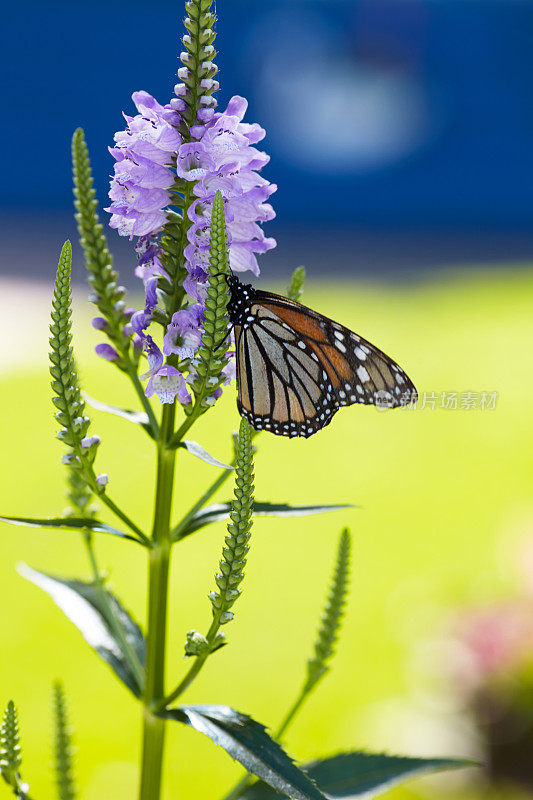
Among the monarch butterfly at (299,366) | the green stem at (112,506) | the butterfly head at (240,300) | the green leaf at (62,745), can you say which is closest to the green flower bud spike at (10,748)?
the green leaf at (62,745)

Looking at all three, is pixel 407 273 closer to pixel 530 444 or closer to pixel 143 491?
pixel 530 444

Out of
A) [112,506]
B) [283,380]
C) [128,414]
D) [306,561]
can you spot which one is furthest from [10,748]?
[306,561]

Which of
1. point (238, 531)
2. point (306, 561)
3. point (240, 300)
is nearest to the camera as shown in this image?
point (238, 531)

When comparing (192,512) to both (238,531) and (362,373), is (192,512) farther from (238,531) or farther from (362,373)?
(362,373)

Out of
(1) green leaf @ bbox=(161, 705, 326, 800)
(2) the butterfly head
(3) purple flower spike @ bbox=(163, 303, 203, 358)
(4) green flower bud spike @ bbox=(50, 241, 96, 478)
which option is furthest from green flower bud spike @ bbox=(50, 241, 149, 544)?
(2) the butterfly head

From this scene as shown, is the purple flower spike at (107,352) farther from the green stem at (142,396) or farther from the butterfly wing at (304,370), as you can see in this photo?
the butterfly wing at (304,370)

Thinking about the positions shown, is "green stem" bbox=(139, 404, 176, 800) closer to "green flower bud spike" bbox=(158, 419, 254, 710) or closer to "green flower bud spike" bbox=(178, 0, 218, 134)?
"green flower bud spike" bbox=(158, 419, 254, 710)
